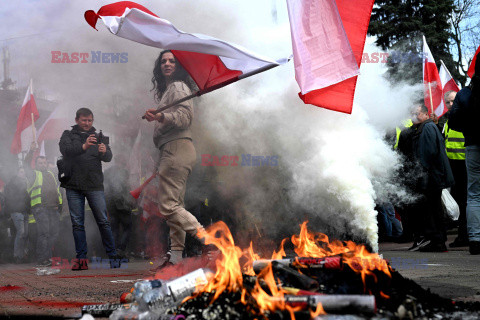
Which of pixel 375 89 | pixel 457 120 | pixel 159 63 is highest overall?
pixel 159 63

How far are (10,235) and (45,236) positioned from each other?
10.4 ft

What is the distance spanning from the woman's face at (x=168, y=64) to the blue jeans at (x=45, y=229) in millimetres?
4382

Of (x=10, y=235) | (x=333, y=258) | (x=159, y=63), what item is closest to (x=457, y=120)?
(x=159, y=63)

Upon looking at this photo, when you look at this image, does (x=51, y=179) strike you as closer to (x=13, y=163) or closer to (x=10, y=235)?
(x=13, y=163)

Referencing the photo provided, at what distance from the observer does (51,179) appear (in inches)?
363

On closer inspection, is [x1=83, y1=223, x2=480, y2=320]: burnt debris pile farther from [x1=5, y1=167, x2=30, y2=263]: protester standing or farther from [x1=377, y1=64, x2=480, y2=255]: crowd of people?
[x1=5, y1=167, x2=30, y2=263]: protester standing

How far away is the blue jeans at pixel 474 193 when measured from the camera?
18.5 ft

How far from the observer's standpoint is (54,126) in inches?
326

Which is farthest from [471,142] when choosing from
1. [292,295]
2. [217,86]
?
[292,295]

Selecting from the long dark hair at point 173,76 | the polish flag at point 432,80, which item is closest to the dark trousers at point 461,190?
the polish flag at point 432,80

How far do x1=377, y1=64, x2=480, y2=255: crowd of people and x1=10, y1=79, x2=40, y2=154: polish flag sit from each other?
551cm

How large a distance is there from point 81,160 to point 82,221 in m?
0.72

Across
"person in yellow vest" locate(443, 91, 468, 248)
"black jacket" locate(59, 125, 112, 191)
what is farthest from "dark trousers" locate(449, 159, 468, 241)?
"black jacket" locate(59, 125, 112, 191)

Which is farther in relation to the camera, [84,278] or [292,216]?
[292,216]
